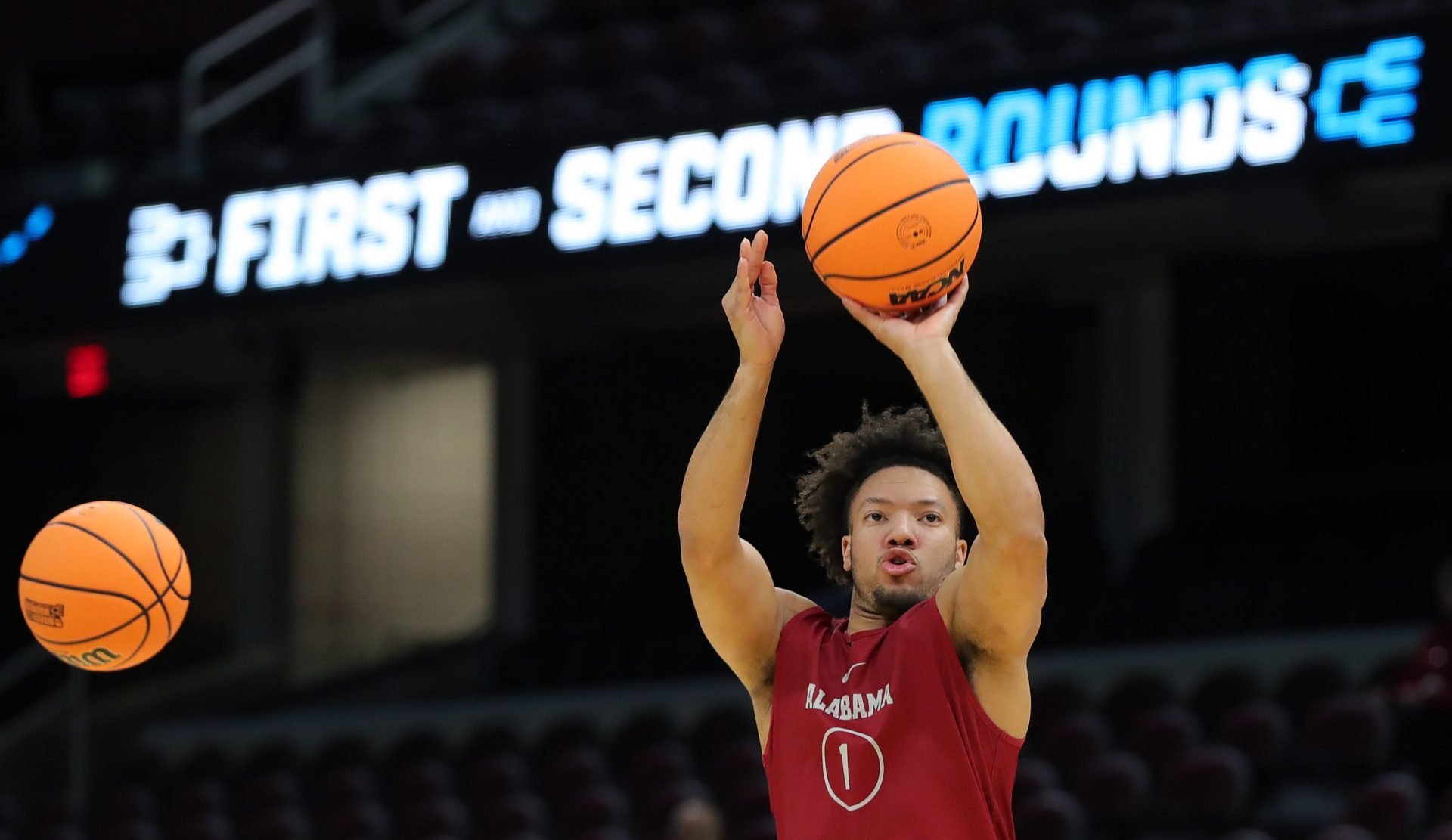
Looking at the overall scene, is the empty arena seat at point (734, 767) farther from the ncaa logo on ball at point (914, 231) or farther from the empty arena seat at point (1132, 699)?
the ncaa logo on ball at point (914, 231)

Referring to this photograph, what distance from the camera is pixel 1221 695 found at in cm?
877

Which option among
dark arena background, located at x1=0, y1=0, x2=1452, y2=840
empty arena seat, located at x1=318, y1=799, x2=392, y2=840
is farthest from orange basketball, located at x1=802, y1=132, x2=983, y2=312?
empty arena seat, located at x1=318, y1=799, x2=392, y2=840

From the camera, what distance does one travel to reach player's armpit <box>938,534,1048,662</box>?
3.01 meters

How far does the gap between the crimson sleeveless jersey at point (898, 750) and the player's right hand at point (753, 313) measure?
1.63 feet

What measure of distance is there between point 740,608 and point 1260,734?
5.23m

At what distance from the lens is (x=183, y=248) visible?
10.2 meters

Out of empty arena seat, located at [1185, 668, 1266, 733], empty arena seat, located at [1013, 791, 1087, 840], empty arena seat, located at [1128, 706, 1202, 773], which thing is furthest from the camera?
empty arena seat, located at [1185, 668, 1266, 733]

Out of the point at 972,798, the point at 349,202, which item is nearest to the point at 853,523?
the point at 972,798

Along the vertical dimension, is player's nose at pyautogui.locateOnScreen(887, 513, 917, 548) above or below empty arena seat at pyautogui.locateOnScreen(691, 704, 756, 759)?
above

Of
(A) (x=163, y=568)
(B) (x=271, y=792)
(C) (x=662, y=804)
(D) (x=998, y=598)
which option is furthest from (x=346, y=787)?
(D) (x=998, y=598)

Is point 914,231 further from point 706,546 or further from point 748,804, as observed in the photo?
point 748,804

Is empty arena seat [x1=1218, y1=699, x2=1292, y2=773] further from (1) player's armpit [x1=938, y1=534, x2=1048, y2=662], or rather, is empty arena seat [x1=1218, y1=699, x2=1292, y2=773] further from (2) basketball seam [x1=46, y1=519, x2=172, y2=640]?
(1) player's armpit [x1=938, y1=534, x2=1048, y2=662]

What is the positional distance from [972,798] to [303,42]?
39.3 ft

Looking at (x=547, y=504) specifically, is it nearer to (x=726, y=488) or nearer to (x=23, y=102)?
(x=23, y=102)
